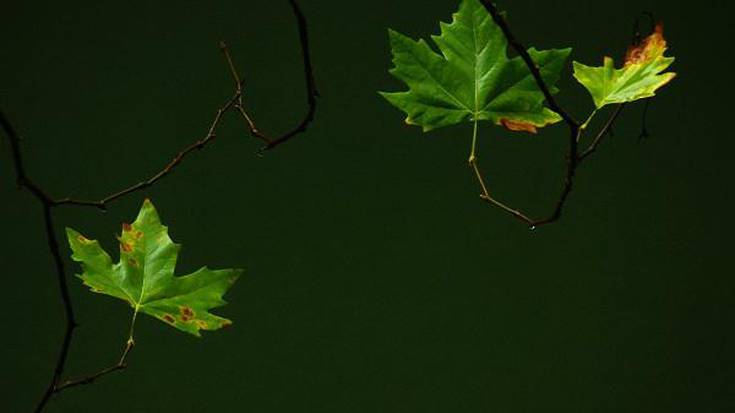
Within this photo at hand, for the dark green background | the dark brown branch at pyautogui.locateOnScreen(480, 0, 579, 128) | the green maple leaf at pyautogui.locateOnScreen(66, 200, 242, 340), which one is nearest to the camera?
the dark brown branch at pyautogui.locateOnScreen(480, 0, 579, 128)

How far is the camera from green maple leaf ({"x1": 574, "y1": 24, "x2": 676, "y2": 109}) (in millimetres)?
443

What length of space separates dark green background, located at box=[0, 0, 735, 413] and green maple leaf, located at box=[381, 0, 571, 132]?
1.07 metres

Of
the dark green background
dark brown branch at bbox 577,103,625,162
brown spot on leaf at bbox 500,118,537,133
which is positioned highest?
brown spot on leaf at bbox 500,118,537,133

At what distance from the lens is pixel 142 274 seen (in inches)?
19.8

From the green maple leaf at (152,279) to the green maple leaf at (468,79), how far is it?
144mm

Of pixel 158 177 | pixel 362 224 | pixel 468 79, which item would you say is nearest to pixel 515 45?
pixel 468 79

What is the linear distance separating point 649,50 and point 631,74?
0.6 inches

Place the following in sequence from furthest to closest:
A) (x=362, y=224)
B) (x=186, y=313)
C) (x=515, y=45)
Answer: (x=362, y=224) < (x=186, y=313) < (x=515, y=45)

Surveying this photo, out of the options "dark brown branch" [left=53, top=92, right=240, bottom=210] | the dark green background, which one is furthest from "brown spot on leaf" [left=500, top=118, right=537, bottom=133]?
the dark green background

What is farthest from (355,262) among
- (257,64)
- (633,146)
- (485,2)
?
(485,2)

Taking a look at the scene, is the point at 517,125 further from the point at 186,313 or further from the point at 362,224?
the point at 362,224

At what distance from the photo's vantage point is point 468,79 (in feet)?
1.48

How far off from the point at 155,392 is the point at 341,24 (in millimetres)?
741

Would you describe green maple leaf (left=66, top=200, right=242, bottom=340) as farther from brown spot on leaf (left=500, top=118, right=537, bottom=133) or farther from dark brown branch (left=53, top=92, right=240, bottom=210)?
brown spot on leaf (left=500, top=118, right=537, bottom=133)
